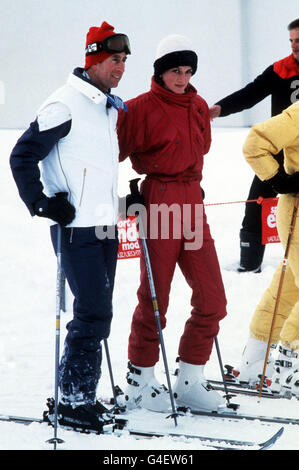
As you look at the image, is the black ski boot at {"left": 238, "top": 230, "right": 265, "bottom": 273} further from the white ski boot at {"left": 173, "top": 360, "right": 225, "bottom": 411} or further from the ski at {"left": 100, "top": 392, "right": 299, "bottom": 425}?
the ski at {"left": 100, "top": 392, "right": 299, "bottom": 425}

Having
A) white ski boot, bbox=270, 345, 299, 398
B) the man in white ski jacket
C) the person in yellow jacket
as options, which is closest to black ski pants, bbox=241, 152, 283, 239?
the person in yellow jacket

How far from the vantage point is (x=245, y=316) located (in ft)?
17.1

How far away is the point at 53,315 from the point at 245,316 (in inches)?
60.9

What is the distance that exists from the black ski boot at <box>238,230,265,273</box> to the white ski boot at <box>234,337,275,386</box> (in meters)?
2.43

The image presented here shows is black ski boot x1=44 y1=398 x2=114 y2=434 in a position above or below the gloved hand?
below

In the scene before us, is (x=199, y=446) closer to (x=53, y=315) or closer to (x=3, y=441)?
(x=3, y=441)

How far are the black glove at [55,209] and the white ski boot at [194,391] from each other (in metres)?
1.08

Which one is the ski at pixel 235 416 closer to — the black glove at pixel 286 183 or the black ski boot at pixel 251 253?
the black glove at pixel 286 183

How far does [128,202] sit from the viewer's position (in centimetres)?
328

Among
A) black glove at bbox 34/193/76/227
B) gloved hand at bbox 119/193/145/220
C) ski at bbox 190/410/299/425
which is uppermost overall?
gloved hand at bbox 119/193/145/220

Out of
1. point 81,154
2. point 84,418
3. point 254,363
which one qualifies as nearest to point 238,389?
point 254,363

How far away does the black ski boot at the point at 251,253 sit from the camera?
6.19 meters

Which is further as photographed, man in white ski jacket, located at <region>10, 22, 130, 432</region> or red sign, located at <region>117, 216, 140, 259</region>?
red sign, located at <region>117, 216, 140, 259</region>

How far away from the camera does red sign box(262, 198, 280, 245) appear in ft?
19.0
